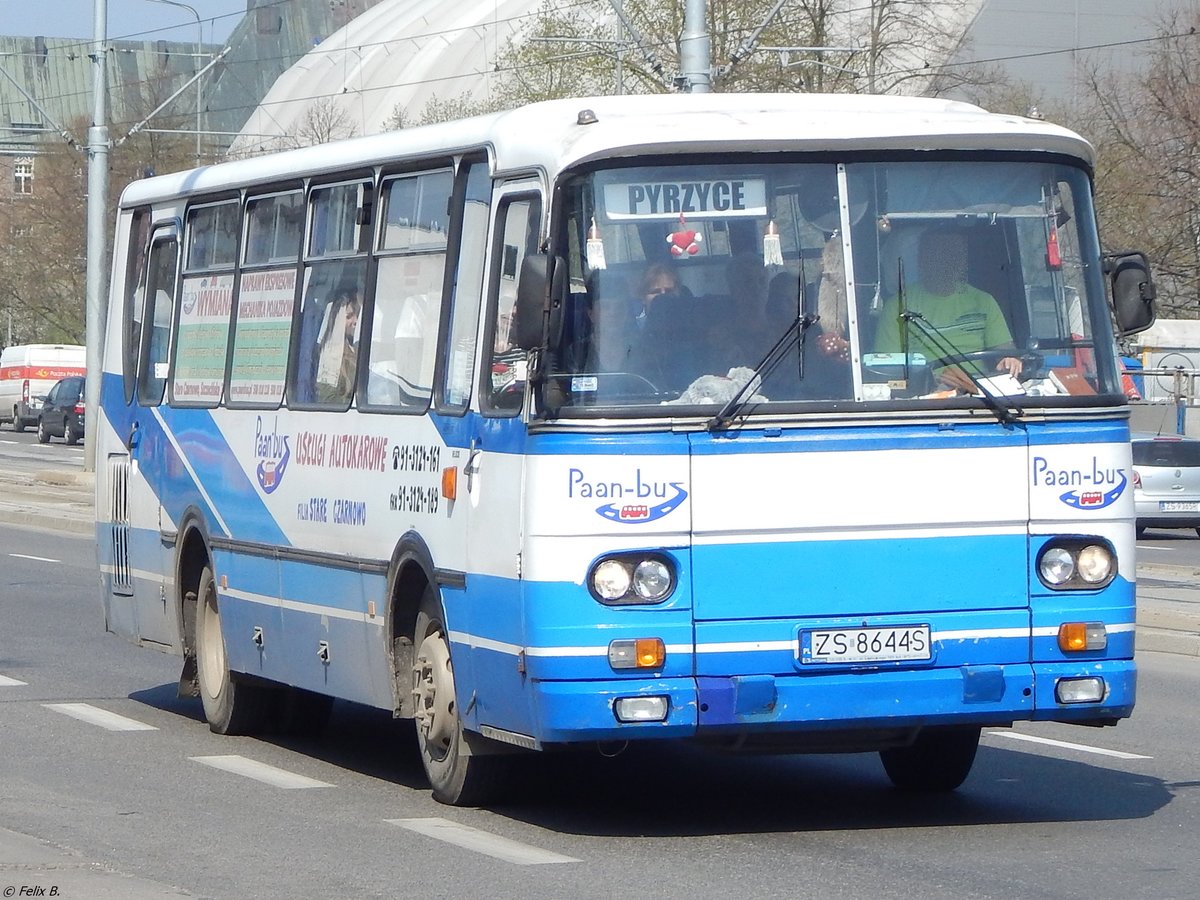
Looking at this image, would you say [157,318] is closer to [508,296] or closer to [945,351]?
[508,296]

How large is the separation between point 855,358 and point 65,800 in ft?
12.1

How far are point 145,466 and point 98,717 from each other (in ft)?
4.63

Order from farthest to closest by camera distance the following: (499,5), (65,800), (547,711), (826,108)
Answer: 1. (499,5)
2. (65,800)
3. (826,108)
4. (547,711)

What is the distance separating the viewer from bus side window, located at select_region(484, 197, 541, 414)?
8242 millimetres

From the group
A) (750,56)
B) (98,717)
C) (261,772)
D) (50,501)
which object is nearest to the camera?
(261,772)

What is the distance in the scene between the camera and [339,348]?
33.2 ft

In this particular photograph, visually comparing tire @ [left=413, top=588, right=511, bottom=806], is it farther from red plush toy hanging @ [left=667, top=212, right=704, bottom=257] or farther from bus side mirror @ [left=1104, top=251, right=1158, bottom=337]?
bus side mirror @ [left=1104, top=251, right=1158, bottom=337]

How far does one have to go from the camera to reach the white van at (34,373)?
68.3 meters

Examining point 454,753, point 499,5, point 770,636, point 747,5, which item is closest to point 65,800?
point 454,753

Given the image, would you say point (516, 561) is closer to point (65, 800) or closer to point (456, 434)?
point (456, 434)

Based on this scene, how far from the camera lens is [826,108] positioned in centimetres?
845

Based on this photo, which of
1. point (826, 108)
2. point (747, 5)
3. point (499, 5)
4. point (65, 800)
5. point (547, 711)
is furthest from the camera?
point (499, 5)

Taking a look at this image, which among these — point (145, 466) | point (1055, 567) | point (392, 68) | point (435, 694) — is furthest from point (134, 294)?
point (392, 68)

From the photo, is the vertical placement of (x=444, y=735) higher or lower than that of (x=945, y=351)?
lower
